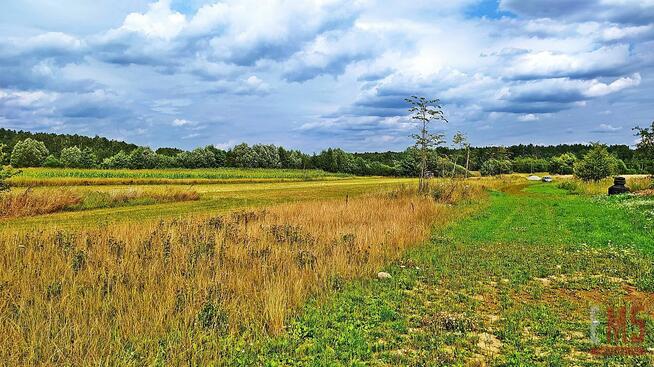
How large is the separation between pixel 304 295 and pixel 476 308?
8.85 ft

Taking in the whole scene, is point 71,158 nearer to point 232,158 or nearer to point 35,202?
point 232,158

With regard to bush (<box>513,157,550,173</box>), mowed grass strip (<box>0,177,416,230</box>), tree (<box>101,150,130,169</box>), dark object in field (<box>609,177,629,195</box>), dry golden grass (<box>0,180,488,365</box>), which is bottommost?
mowed grass strip (<box>0,177,416,230</box>)

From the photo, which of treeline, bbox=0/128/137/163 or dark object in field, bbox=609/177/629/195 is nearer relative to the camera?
dark object in field, bbox=609/177/629/195

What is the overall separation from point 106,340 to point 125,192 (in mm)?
23609

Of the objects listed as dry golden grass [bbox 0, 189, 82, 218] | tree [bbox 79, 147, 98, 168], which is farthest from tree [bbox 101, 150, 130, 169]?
dry golden grass [bbox 0, 189, 82, 218]

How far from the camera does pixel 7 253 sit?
834cm

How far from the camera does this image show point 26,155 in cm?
8706

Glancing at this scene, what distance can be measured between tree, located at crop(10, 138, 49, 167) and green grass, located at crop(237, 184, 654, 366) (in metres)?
95.2

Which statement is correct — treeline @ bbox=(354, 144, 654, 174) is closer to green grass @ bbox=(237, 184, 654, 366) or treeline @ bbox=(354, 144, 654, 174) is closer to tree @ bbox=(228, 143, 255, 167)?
tree @ bbox=(228, 143, 255, 167)

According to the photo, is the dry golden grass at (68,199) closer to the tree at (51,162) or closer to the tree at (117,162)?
the tree at (117,162)

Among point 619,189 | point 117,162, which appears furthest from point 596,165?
point 117,162

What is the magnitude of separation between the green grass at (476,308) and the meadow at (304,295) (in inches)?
1.2

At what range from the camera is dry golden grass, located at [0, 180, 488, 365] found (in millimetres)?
4871

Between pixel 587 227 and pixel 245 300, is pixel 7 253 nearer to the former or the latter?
pixel 245 300
